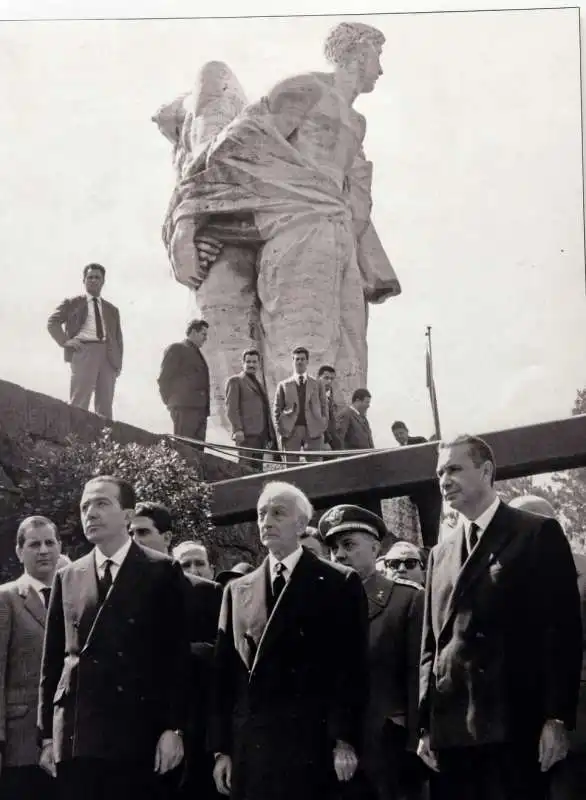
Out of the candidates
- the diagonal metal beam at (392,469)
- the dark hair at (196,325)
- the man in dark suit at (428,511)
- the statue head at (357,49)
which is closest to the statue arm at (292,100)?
the statue head at (357,49)

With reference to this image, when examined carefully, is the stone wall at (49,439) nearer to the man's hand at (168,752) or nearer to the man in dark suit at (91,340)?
the man in dark suit at (91,340)

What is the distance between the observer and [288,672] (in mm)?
4250

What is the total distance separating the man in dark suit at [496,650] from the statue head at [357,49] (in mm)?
5638

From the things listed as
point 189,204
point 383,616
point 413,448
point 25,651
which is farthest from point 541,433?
point 189,204

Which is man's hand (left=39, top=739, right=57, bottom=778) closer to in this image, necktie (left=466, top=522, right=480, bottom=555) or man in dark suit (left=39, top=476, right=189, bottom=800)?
man in dark suit (left=39, top=476, right=189, bottom=800)

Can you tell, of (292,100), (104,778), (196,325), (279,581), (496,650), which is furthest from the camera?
(292,100)

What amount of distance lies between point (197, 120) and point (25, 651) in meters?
9.51

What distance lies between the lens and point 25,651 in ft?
16.0

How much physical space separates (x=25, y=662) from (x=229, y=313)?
8.84 m

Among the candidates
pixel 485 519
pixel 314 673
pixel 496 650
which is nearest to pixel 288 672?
pixel 314 673

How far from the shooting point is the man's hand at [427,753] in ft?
13.3

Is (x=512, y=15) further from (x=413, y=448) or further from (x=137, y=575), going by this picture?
(x=137, y=575)

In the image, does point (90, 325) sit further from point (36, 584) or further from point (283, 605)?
point (283, 605)

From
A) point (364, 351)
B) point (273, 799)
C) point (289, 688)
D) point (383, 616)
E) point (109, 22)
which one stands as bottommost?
point (273, 799)
